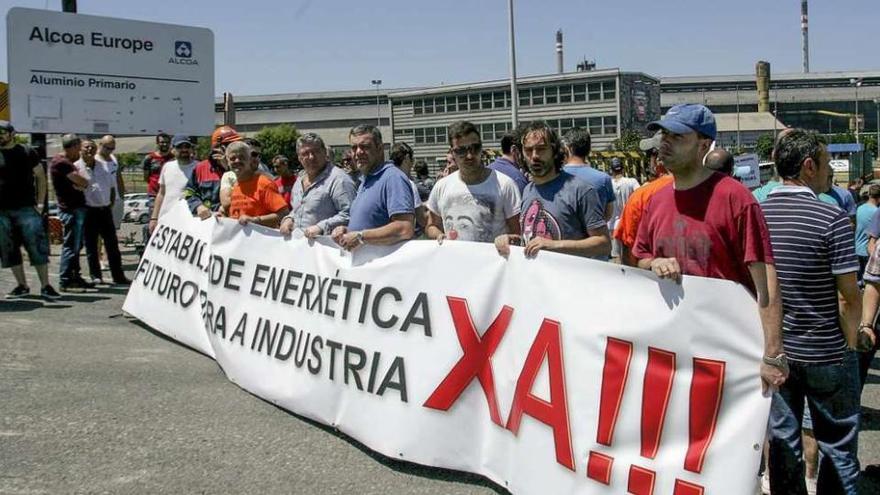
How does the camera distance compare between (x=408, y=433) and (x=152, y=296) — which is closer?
(x=408, y=433)

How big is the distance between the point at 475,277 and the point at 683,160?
133cm

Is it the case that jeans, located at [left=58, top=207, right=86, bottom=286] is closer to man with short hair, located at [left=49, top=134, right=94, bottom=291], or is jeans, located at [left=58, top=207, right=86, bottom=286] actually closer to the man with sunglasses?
man with short hair, located at [left=49, top=134, right=94, bottom=291]

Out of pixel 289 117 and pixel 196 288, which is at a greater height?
pixel 289 117

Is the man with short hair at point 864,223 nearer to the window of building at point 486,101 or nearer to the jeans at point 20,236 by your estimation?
the jeans at point 20,236

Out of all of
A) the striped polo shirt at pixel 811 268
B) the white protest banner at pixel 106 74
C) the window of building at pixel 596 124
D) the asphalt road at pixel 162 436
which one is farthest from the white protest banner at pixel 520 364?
the window of building at pixel 596 124

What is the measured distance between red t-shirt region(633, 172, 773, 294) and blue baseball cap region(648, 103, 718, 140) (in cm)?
20

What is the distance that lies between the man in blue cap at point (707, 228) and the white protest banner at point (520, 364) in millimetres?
79

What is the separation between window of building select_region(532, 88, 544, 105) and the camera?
7469 centimetres

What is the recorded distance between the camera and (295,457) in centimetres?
447

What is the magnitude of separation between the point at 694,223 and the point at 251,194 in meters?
4.38

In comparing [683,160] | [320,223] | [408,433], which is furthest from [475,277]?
[320,223]

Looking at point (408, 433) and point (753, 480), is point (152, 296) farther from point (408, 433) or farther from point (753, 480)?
point (753, 480)

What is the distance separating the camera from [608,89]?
72.7m

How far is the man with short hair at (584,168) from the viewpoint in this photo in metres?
5.79
